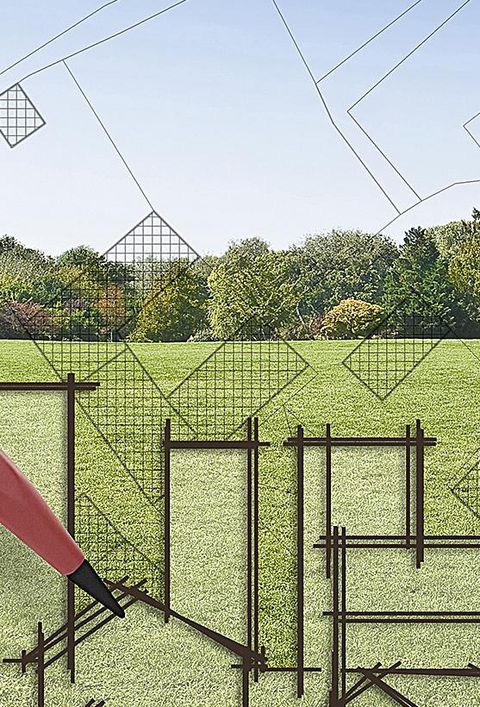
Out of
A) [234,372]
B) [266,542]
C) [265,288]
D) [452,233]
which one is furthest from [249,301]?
[452,233]

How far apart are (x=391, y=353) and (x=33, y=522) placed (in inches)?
49.7

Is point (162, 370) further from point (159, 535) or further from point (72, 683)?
point (72, 683)

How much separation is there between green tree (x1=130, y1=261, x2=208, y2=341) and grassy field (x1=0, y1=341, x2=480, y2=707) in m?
0.65

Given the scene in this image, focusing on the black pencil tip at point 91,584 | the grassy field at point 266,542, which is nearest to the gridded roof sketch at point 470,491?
the grassy field at point 266,542

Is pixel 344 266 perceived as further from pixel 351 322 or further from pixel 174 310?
pixel 174 310

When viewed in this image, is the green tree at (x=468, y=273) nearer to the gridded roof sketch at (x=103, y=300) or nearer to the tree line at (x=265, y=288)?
the tree line at (x=265, y=288)

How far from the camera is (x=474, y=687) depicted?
78.5 inches

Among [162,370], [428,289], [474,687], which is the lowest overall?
[474,687]

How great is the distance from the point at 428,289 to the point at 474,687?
1605 millimetres

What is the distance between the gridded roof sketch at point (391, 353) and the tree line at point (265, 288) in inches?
2.3

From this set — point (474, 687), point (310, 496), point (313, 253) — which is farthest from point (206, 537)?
point (313, 253)

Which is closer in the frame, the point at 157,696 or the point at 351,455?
the point at 157,696

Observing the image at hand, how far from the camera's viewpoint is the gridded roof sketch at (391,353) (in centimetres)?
228

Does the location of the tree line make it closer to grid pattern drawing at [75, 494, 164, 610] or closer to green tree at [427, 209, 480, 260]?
green tree at [427, 209, 480, 260]
